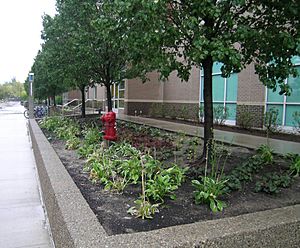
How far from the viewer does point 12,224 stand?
13.2ft

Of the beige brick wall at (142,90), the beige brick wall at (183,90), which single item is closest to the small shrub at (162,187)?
the beige brick wall at (183,90)

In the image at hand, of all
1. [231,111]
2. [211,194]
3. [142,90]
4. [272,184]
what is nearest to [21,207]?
[211,194]

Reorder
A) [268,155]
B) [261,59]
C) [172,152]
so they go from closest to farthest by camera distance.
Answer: [261,59] < [268,155] < [172,152]

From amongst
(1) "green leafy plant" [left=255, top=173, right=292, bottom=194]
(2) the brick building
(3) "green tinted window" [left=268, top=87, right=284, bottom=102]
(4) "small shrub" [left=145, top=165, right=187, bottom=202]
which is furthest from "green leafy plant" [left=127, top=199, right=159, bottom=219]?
(3) "green tinted window" [left=268, top=87, right=284, bottom=102]

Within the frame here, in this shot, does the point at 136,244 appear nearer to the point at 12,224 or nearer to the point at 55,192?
the point at 55,192

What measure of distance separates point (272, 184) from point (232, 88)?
10.8 metres

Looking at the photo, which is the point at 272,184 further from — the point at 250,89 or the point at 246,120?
the point at 250,89

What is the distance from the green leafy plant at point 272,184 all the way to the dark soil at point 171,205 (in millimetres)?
75

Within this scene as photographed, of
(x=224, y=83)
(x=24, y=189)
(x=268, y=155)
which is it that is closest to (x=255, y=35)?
(x=268, y=155)

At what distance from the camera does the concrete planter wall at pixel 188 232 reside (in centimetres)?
252

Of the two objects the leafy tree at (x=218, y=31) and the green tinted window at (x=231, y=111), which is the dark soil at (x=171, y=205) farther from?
Result: the green tinted window at (x=231, y=111)

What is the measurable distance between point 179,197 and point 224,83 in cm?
1182

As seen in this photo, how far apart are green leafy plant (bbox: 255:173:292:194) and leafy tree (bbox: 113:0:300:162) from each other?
113cm

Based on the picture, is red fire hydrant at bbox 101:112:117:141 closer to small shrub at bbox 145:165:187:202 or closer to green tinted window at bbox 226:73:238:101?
small shrub at bbox 145:165:187:202
